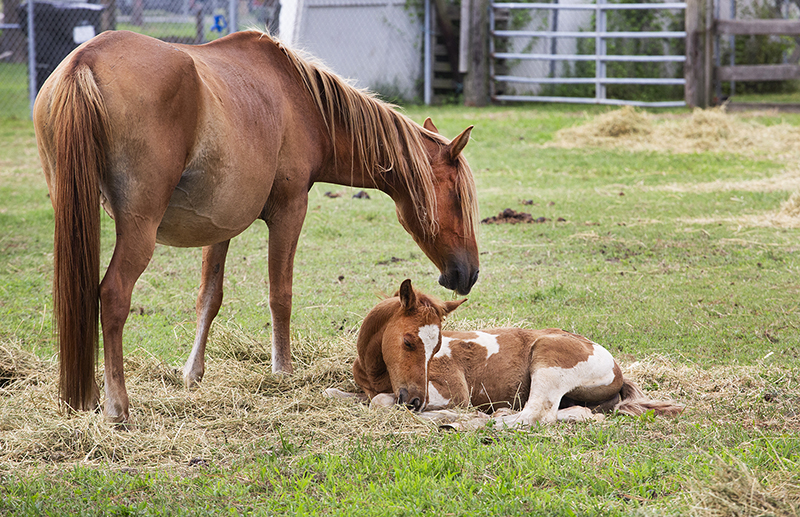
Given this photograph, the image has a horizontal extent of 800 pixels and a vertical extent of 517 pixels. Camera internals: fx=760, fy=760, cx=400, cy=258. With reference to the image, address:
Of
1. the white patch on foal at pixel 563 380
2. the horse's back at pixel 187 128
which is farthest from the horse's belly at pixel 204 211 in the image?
the white patch on foal at pixel 563 380

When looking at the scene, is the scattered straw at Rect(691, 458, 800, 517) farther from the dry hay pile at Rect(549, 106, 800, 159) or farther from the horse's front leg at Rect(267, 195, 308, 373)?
the dry hay pile at Rect(549, 106, 800, 159)

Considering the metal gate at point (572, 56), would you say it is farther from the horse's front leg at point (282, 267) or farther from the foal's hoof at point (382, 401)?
the foal's hoof at point (382, 401)

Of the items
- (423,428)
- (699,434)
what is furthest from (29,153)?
(699,434)

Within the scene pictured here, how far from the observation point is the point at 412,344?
3828mm

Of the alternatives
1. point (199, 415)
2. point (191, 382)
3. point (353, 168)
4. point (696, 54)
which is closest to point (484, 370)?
point (353, 168)

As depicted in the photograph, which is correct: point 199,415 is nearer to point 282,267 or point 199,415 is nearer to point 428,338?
point 282,267

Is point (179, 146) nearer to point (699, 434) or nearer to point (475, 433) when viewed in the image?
point (475, 433)

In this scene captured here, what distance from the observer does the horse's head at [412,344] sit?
3775 mm

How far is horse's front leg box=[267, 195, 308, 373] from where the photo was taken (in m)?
4.09

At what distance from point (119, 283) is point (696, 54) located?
13.1 m

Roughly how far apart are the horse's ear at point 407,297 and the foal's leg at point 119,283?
4.07 feet

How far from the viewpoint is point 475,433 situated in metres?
3.47

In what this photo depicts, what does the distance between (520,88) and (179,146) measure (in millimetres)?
14210

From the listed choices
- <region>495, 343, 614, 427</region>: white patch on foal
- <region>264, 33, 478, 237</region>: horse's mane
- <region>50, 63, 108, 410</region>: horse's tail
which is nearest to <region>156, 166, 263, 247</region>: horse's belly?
<region>50, 63, 108, 410</region>: horse's tail
